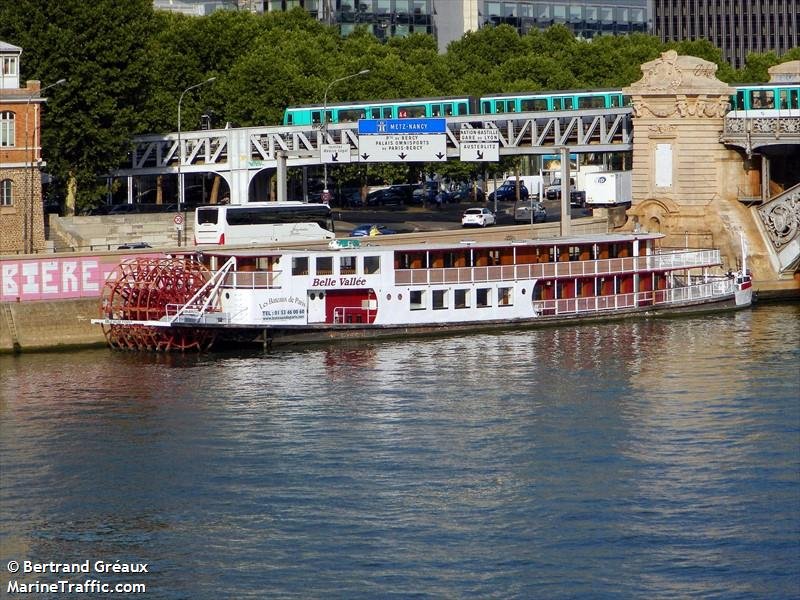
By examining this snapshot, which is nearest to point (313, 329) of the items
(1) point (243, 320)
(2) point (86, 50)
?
(1) point (243, 320)

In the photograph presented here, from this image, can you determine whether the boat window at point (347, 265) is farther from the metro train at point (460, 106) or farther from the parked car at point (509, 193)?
the parked car at point (509, 193)

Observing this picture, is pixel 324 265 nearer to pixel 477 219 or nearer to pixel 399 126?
pixel 399 126

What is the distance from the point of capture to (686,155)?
330 feet

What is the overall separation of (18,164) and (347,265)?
23.2m

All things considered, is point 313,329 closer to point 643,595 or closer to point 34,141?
point 34,141

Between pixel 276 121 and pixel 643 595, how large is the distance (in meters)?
94.4

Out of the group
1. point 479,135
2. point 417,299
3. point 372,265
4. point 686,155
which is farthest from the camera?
point 479,135

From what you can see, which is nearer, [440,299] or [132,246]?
[440,299]

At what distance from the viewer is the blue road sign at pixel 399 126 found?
10819 cm

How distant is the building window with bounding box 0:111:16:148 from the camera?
97.1m

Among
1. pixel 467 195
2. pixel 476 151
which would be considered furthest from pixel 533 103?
pixel 467 195

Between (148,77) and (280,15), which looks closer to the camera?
(148,77)

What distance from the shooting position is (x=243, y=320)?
8000 centimetres

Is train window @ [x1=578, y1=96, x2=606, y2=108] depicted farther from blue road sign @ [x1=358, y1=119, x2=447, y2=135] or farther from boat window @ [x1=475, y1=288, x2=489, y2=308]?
boat window @ [x1=475, y1=288, x2=489, y2=308]
